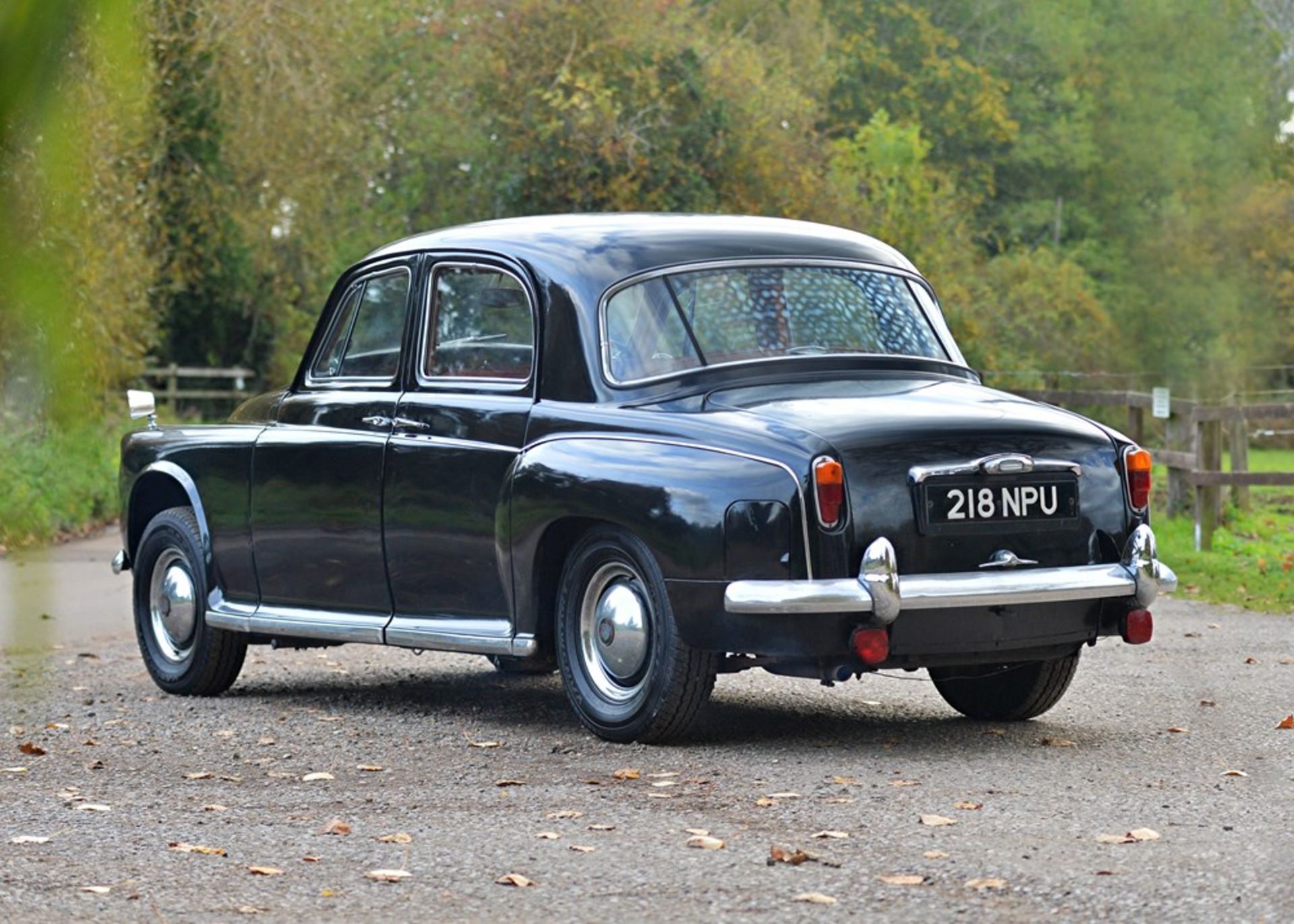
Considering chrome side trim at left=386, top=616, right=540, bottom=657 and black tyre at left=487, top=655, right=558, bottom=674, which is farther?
black tyre at left=487, top=655, right=558, bottom=674

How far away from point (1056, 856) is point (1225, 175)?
184 feet

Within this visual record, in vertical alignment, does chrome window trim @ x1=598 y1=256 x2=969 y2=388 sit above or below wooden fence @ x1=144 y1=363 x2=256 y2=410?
above

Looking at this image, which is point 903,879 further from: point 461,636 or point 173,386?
point 173,386

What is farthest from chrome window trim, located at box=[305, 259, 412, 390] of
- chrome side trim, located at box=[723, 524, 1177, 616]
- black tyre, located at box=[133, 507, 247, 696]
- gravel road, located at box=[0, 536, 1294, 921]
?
chrome side trim, located at box=[723, 524, 1177, 616]

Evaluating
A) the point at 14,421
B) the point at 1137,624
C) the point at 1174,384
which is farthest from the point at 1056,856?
the point at 1174,384

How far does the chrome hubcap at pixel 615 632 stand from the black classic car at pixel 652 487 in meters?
0.01

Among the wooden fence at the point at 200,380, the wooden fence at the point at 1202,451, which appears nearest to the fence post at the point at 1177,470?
the wooden fence at the point at 1202,451

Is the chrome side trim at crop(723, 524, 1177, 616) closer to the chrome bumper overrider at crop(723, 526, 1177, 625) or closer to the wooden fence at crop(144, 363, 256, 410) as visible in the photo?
the chrome bumper overrider at crop(723, 526, 1177, 625)

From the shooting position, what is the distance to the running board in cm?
773

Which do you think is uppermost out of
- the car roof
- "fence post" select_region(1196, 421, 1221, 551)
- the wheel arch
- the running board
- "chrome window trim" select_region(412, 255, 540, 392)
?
the car roof

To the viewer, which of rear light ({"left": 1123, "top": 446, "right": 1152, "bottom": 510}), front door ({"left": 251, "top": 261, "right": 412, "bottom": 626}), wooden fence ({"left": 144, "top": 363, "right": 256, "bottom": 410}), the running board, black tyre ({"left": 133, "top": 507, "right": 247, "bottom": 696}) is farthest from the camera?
wooden fence ({"left": 144, "top": 363, "right": 256, "bottom": 410})

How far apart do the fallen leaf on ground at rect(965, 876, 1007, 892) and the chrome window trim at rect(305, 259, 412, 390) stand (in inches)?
167

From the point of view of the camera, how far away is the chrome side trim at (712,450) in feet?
21.6

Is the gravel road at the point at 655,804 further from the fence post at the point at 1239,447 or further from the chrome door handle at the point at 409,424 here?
the fence post at the point at 1239,447
